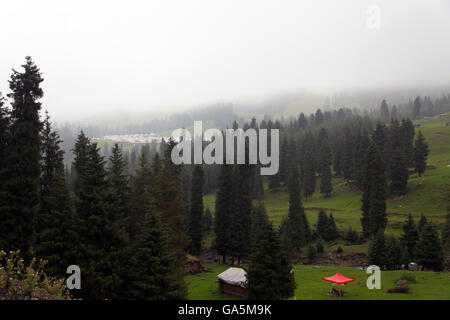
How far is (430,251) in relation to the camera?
44156 mm

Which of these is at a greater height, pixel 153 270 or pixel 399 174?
pixel 153 270

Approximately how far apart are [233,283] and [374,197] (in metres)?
42.0

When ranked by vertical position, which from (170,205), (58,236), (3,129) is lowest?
(170,205)

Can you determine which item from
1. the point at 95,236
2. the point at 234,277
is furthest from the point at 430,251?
the point at 95,236

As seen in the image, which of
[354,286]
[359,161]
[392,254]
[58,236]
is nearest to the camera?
[58,236]

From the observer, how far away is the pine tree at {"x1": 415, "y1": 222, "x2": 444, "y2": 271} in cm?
4362

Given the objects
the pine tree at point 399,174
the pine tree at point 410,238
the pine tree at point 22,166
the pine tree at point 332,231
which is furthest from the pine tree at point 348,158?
the pine tree at point 22,166

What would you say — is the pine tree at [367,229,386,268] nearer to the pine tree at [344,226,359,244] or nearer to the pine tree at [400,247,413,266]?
the pine tree at [400,247,413,266]

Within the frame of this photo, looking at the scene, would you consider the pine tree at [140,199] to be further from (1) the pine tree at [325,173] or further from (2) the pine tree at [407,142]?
(2) the pine tree at [407,142]

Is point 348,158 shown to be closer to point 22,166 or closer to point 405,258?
point 405,258

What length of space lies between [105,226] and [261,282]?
47.9 feet

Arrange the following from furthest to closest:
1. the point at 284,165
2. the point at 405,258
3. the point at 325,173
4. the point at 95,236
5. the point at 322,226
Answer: the point at 284,165 < the point at 325,173 < the point at 322,226 < the point at 405,258 < the point at 95,236

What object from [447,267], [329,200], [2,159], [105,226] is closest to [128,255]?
[105,226]

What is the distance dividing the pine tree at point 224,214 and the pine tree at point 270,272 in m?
30.5
